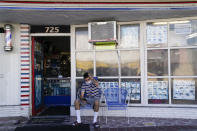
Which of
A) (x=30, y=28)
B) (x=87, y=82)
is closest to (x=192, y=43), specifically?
(x=87, y=82)

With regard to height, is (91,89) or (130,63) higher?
(130,63)

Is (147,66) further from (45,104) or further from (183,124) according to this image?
(45,104)

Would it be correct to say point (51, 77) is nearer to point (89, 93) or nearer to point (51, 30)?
point (51, 30)

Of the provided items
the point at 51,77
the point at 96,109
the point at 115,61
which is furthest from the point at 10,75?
the point at 115,61

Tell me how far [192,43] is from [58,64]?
5.75 meters

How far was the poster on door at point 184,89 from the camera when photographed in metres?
5.94

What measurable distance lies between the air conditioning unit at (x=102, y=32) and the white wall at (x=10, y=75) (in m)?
2.34

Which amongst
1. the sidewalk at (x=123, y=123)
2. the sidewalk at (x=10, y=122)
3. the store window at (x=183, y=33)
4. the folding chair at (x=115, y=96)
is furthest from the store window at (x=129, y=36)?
the sidewalk at (x=10, y=122)

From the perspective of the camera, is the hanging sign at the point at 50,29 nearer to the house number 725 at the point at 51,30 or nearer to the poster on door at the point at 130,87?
the house number 725 at the point at 51,30

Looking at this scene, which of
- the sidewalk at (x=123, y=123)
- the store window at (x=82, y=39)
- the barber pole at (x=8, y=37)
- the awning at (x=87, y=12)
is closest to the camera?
the awning at (x=87, y=12)

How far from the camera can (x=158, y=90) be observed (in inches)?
242

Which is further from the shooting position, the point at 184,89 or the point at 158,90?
the point at 158,90

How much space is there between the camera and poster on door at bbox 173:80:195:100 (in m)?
5.94

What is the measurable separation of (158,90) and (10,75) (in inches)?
178
